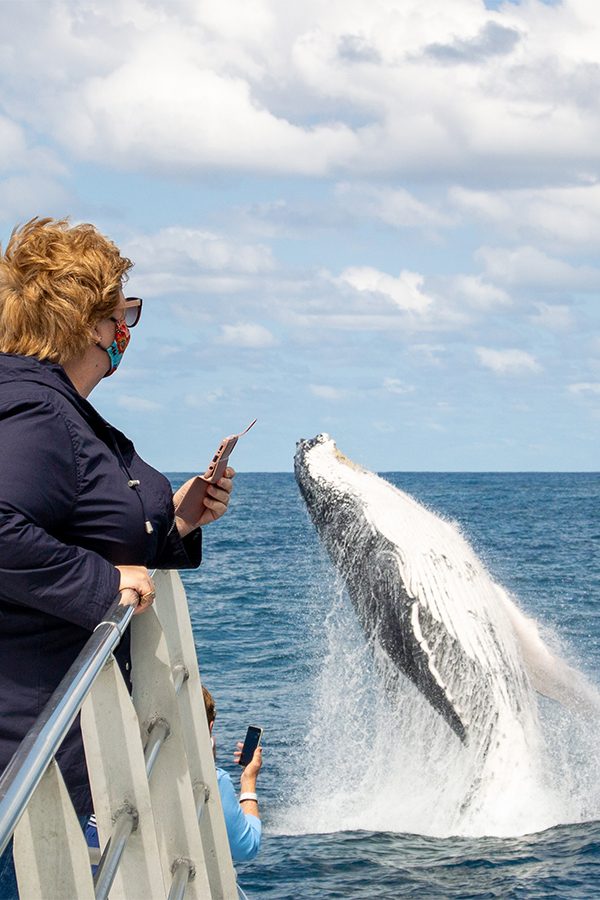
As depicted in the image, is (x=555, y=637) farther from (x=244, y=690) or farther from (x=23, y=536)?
(x=23, y=536)

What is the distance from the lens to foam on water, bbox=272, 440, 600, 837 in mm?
8039

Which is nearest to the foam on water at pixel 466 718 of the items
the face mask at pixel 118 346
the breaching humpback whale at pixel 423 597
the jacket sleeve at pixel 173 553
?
the breaching humpback whale at pixel 423 597

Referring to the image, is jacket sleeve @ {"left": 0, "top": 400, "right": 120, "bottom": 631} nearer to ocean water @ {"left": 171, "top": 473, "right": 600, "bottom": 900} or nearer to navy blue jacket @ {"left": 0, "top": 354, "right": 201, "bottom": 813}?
navy blue jacket @ {"left": 0, "top": 354, "right": 201, "bottom": 813}

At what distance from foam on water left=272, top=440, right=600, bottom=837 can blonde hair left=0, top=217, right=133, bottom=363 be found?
18.7 feet

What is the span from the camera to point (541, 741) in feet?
27.9

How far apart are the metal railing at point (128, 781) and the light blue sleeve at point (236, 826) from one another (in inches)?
24.7

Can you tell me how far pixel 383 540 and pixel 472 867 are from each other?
240cm

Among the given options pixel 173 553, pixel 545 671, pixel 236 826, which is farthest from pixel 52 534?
pixel 545 671

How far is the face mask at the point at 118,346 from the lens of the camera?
262 centimetres

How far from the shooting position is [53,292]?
2453mm

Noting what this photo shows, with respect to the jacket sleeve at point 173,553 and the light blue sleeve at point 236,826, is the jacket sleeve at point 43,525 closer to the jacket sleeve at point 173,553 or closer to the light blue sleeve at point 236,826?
the jacket sleeve at point 173,553

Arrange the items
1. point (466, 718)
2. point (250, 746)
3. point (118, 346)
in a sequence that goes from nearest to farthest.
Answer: point (118, 346) < point (250, 746) < point (466, 718)

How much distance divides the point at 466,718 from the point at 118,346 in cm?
612

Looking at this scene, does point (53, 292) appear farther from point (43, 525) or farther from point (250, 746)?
point (250, 746)
